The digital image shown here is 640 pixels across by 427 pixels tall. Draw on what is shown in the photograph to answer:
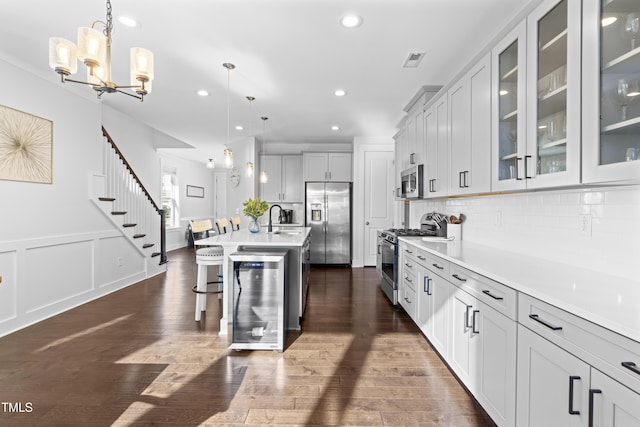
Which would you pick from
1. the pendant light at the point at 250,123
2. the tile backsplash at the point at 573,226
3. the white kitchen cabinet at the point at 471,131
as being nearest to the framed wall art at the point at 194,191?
the pendant light at the point at 250,123

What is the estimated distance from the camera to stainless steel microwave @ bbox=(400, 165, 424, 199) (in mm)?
3826

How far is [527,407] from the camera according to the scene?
1366 mm

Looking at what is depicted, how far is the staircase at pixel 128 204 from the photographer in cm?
441

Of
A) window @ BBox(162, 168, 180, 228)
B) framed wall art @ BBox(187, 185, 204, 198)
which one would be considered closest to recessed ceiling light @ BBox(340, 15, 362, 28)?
window @ BBox(162, 168, 180, 228)

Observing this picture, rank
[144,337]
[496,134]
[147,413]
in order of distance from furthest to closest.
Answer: [144,337] < [496,134] < [147,413]

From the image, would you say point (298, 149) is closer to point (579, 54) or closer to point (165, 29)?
point (165, 29)

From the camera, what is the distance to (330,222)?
6355 millimetres

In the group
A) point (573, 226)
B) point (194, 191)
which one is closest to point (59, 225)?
point (573, 226)

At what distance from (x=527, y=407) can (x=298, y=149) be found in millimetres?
6274

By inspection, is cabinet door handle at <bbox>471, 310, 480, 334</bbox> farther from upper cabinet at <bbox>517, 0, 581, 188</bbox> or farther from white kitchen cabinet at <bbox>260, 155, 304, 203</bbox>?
white kitchen cabinet at <bbox>260, 155, 304, 203</bbox>

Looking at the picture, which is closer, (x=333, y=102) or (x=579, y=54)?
(x=579, y=54)

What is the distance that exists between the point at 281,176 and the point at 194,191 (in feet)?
13.4

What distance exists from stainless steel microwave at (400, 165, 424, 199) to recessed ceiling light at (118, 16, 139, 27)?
128 inches

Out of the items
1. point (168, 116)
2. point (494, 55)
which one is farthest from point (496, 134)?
point (168, 116)
